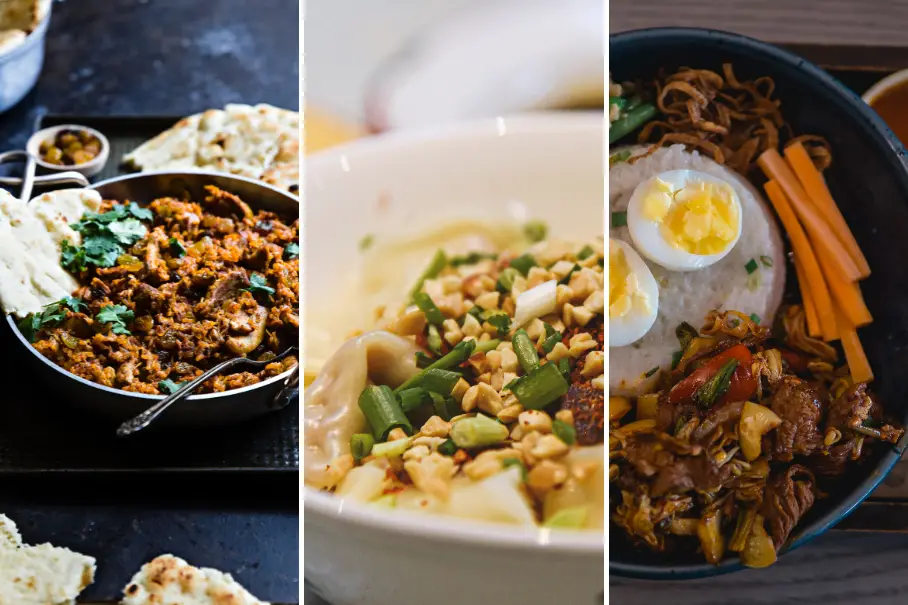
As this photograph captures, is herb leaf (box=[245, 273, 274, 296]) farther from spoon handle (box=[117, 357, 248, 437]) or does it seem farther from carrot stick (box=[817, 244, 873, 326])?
carrot stick (box=[817, 244, 873, 326])

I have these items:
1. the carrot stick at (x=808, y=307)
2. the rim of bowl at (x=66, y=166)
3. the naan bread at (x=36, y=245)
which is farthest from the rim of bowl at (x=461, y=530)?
the rim of bowl at (x=66, y=166)

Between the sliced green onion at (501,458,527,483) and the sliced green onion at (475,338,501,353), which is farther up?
the sliced green onion at (475,338,501,353)

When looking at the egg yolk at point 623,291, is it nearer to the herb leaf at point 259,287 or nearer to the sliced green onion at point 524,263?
the sliced green onion at point 524,263

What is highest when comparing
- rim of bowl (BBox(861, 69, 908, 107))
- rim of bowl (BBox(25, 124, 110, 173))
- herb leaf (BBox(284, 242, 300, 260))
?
rim of bowl (BBox(861, 69, 908, 107))

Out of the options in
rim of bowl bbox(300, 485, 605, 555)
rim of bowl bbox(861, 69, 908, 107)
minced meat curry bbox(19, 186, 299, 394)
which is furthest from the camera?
rim of bowl bbox(861, 69, 908, 107)

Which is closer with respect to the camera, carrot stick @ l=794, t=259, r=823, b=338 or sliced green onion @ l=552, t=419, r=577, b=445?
sliced green onion @ l=552, t=419, r=577, b=445

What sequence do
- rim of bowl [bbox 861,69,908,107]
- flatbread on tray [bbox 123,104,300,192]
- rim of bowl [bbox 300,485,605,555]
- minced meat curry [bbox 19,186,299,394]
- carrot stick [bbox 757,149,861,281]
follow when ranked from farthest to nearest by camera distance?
flatbread on tray [bbox 123,104,300,192], rim of bowl [bbox 861,69,908,107], carrot stick [bbox 757,149,861,281], minced meat curry [bbox 19,186,299,394], rim of bowl [bbox 300,485,605,555]

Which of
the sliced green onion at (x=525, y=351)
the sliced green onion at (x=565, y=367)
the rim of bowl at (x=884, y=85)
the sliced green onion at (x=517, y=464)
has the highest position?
the rim of bowl at (x=884, y=85)

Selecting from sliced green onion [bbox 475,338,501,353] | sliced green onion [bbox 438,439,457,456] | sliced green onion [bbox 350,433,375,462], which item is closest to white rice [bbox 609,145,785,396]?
sliced green onion [bbox 475,338,501,353]
